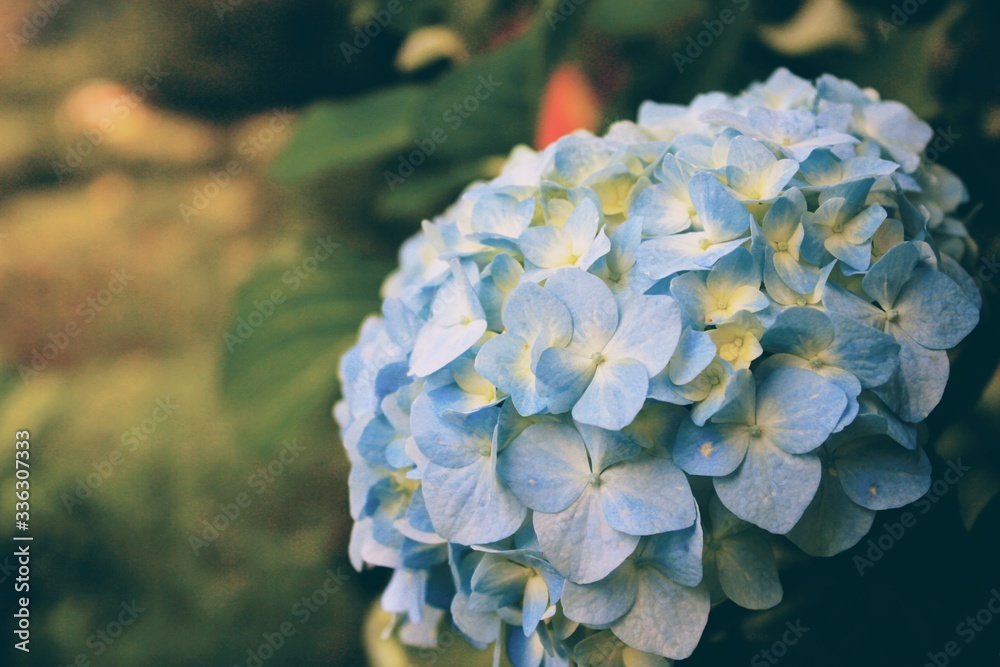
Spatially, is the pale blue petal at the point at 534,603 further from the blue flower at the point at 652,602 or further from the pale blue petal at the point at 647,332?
the pale blue petal at the point at 647,332

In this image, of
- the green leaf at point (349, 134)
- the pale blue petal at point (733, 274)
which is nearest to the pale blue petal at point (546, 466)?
the pale blue petal at point (733, 274)

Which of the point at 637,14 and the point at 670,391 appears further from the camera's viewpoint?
the point at 637,14

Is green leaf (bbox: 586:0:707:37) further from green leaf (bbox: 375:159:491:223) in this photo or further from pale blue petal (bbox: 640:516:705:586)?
pale blue petal (bbox: 640:516:705:586)

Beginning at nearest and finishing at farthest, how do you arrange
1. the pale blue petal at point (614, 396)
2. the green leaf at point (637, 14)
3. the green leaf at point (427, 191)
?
the pale blue petal at point (614, 396), the green leaf at point (637, 14), the green leaf at point (427, 191)

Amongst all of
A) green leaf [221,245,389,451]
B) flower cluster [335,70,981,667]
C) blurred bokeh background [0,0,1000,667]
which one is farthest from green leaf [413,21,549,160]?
flower cluster [335,70,981,667]

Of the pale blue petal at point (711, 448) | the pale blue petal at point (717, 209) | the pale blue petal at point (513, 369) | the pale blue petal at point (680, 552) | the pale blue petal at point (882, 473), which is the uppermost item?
the pale blue petal at point (717, 209)

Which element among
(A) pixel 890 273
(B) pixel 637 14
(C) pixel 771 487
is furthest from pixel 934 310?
(B) pixel 637 14

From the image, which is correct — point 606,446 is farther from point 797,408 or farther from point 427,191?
point 427,191
